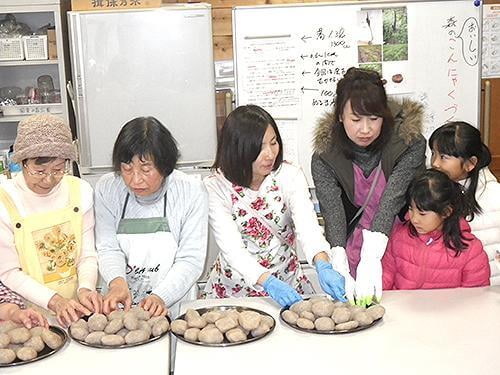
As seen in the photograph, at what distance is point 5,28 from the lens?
11.4 feet

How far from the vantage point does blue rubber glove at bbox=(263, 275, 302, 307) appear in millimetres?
1724

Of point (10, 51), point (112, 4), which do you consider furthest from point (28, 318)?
point (10, 51)

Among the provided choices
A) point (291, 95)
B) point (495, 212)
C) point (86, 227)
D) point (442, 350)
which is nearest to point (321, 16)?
point (291, 95)

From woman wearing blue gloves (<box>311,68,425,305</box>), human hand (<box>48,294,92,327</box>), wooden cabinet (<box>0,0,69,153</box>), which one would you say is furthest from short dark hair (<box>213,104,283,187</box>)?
wooden cabinet (<box>0,0,69,153</box>)

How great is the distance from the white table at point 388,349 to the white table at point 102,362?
5 centimetres

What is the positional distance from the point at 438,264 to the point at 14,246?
115cm

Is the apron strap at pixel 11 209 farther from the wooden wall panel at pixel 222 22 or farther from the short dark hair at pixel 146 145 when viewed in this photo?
the wooden wall panel at pixel 222 22

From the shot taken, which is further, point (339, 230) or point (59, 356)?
point (339, 230)

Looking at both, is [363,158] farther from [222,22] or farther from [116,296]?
[222,22]

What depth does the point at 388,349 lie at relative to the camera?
1493 mm

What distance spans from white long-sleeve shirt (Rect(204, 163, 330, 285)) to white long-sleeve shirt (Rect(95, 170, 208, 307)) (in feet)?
0.17

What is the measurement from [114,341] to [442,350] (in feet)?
2.32

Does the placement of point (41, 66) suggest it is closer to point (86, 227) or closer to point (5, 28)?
point (5, 28)

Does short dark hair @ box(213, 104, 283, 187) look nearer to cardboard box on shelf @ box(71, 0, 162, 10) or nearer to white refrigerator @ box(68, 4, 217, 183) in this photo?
white refrigerator @ box(68, 4, 217, 183)
